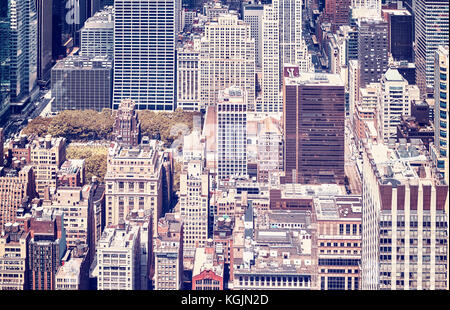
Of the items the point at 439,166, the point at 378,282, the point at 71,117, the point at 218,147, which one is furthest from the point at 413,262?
the point at 71,117

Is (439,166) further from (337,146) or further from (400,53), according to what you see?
(400,53)

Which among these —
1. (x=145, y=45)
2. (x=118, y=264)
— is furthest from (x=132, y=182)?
(x=145, y=45)

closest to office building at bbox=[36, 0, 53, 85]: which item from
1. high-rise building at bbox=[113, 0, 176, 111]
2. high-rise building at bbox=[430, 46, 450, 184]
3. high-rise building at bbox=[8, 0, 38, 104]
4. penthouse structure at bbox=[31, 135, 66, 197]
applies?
high-rise building at bbox=[8, 0, 38, 104]

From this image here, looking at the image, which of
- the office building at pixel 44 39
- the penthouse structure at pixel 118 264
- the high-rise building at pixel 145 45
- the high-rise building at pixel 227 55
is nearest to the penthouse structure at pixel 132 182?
the penthouse structure at pixel 118 264

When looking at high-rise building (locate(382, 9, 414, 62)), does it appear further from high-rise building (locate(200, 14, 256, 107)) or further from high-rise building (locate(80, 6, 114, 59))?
high-rise building (locate(80, 6, 114, 59))

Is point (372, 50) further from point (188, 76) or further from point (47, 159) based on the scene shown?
point (47, 159)

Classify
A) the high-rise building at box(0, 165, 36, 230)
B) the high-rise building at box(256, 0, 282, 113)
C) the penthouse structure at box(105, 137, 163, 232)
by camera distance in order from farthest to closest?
the high-rise building at box(256, 0, 282, 113) → the penthouse structure at box(105, 137, 163, 232) → the high-rise building at box(0, 165, 36, 230)
